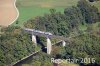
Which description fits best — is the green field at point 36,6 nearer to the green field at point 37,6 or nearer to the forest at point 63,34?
the green field at point 37,6

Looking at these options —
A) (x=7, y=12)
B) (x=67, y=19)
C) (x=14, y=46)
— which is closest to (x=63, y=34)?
(x=67, y=19)

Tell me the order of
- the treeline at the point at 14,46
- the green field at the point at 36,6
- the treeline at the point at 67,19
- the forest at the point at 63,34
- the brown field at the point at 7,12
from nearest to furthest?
1. the forest at the point at 63,34
2. the treeline at the point at 14,46
3. the treeline at the point at 67,19
4. the brown field at the point at 7,12
5. the green field at the point at 36,6

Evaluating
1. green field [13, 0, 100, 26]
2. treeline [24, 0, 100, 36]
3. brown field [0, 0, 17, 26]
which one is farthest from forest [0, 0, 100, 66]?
brown field [0, 0, 17, 26]

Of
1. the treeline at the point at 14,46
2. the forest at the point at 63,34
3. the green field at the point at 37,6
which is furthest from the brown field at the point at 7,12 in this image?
the treeline at the point at 14,46

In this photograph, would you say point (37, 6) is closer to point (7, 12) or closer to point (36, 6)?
point (36, 6)

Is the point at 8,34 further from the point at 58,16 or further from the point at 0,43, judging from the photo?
Result: the point at 58,16

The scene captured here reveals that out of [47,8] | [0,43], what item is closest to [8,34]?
[0,43]
